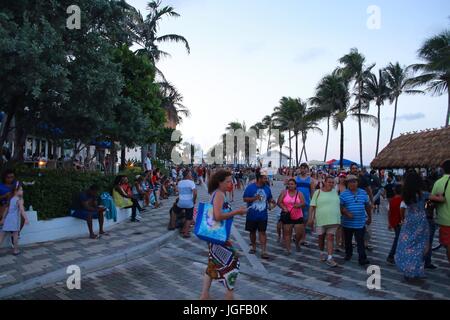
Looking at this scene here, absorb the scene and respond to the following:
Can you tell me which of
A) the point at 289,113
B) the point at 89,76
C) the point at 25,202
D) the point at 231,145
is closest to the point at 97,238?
the point at 25,202

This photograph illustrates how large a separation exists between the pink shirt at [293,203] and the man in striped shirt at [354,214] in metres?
0.95

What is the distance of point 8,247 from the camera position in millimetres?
7727

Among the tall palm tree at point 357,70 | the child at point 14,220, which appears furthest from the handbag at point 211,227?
the tall palm tree at point 357,70

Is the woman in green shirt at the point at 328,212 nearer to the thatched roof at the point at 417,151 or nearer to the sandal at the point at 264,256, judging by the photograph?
the sandal at the point at 264,256

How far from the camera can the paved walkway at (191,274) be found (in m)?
5.49

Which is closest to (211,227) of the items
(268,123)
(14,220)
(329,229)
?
(329,229)

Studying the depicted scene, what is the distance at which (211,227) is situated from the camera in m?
4.40

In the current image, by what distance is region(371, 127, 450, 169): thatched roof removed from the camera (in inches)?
640

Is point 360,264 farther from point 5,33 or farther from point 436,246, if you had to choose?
point 5,33

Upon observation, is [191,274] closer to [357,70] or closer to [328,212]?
[328,212]

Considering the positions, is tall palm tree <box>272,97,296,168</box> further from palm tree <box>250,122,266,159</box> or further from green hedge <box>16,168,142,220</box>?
green hedge <box>16,168,142,220</box>

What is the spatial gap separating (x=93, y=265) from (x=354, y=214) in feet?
15.4

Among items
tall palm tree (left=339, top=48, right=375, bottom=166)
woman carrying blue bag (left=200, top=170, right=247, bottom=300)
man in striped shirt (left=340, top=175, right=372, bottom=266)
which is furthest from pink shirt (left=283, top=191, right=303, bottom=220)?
tall palm tree (left=339, top=48, right=375, bottom=166)
